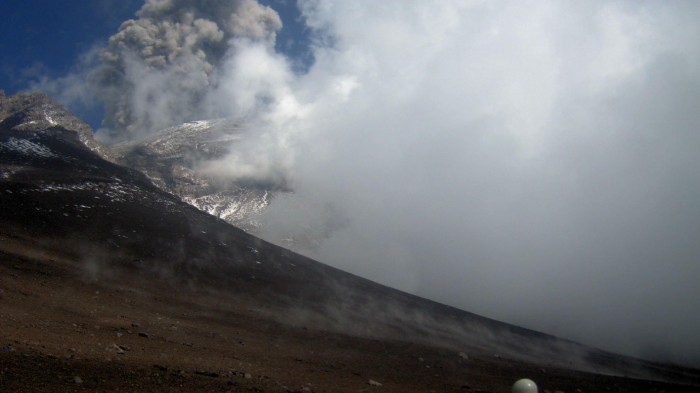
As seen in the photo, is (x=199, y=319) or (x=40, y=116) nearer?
(x=199, y=319)

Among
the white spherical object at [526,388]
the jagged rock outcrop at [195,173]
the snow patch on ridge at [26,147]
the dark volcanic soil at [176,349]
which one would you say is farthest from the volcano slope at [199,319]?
the jagged rock outcrop at [195,173]

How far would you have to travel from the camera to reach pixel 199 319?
85.5 feet

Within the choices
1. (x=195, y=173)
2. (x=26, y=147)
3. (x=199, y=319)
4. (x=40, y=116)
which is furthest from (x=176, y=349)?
(x=195, y=173)

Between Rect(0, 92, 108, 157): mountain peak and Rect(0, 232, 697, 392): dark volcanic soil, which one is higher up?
Rect(0, 92, 108, 157): mountain peak

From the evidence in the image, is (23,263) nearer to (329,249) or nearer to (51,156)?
(51,156)

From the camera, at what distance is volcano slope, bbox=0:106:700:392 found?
50.6 feet

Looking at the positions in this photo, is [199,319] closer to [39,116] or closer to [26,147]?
[26,147]

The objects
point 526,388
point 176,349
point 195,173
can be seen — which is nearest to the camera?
point 526,388

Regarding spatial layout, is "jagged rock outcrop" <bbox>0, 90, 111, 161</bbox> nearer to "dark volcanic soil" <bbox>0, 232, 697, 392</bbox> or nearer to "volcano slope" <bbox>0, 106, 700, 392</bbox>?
"volcano slope" <bbox>0, 106, 700, 392</bbox>

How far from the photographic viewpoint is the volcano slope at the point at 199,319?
1541 centimetres

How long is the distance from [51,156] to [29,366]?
56670 millimetres

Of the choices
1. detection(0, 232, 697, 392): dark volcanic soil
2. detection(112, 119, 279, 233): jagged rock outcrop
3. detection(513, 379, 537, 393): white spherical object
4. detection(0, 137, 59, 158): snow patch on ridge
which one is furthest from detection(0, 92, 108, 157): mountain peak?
detection(513, 379, 537, 393): white spherical object

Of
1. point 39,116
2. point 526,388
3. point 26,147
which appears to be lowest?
point 526,388

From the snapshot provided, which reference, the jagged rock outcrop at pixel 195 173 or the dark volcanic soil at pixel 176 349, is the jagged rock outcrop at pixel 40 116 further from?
the dark volcanic soil at pixel 176 349
